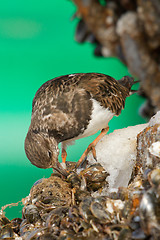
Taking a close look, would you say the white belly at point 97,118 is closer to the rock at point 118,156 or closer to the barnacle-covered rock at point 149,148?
the rock at point 118,156

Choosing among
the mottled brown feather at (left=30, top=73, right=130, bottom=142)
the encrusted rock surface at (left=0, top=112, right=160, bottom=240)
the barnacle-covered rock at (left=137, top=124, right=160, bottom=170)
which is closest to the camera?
the encrusted rock surface at (left=0, top=112, right=160, bottom=240)

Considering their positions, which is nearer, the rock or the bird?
the bird

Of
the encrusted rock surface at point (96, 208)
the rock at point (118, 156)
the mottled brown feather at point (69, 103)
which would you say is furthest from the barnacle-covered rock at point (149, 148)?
the mottled brown feather at point (69, 103)

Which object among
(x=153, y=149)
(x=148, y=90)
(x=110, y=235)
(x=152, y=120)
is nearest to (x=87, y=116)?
(x=152, y=120)

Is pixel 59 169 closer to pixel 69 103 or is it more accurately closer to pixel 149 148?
pixel 69 103

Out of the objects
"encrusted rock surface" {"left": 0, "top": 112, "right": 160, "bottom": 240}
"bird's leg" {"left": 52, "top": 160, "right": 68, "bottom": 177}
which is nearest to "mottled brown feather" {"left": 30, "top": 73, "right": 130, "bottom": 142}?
"bird's leg" {"left": 52, "top": 160, "right": 68, "bottom": 177}

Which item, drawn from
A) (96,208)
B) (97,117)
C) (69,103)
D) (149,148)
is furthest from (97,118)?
(96,208)

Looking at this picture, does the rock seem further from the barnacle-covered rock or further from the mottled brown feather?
the barnacle-covered rock

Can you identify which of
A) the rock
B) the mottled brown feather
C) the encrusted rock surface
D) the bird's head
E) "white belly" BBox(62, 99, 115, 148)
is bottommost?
the encrusted rock surface
